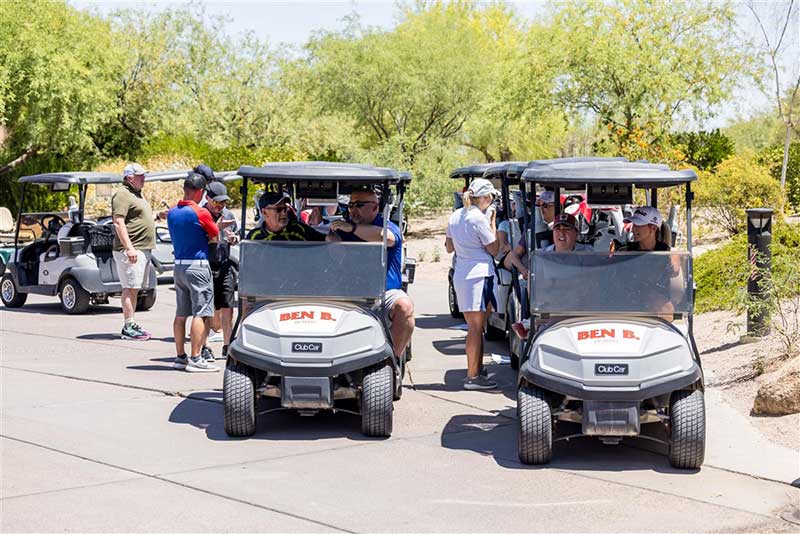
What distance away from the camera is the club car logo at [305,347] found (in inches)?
278

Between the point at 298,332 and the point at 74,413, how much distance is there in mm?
1965

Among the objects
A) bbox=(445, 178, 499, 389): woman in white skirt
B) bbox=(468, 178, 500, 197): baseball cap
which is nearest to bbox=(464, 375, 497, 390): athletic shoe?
bbox=(445, 178, 499, 389): woman in white skirt

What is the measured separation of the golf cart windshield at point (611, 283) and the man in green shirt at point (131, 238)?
5652 millimetres

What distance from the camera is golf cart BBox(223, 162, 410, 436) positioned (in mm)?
7082

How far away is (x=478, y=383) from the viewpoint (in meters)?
9.00

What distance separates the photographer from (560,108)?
85.9 ft

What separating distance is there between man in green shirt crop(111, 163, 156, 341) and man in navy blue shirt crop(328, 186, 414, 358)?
389 centimetres

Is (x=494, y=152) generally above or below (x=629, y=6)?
below

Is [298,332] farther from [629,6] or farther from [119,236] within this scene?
[629,6]

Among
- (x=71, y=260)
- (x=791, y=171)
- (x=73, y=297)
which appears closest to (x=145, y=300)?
(x=73, y=297)

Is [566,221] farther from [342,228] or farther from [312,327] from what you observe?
[312,327]

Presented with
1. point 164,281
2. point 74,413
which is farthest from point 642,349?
point 164,281

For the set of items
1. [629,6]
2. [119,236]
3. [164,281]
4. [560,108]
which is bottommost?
[164,281]

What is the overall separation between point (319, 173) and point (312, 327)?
1.13 m
